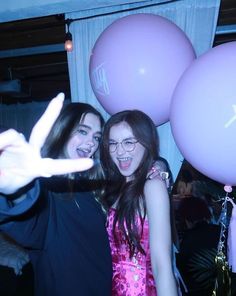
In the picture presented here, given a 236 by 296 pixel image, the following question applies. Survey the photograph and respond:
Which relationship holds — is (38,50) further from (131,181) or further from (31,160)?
(31,160)

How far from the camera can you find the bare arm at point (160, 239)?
1369 millimetres

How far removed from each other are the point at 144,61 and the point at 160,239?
1.08 metres

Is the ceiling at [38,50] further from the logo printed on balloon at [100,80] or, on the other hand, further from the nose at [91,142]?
the nose at [91,142]

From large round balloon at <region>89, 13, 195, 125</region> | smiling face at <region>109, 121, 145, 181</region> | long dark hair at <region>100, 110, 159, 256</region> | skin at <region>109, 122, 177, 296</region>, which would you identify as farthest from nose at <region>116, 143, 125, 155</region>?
large round balloon at <region>89, 13, 195, 125</region>

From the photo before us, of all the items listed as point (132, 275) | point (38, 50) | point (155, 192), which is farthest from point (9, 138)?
point (38, 50)

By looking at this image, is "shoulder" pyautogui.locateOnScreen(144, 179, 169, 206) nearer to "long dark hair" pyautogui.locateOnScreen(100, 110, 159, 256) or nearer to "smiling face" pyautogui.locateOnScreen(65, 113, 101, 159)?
"long dark hair" pyautogui.locateOnScreen(100, 110, 159, 256)

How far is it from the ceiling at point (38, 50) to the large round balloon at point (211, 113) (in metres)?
1.46

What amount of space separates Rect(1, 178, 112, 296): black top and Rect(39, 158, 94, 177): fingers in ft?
1.22

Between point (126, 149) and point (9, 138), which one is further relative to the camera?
point (126, 149)

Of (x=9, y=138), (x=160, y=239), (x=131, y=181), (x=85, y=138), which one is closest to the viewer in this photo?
(x=9, y=138)

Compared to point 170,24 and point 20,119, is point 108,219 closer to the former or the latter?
point 170,24

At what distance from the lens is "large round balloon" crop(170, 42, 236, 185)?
1404mm

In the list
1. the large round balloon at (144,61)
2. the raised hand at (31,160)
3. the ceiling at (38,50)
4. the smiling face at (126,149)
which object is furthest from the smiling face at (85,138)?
the ceiling at (38,50)

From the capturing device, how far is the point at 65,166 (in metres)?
0.76
